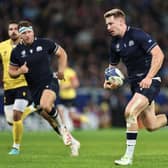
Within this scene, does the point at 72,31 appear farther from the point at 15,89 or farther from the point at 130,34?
the point at 130,34

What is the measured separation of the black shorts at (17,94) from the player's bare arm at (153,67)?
4.55m

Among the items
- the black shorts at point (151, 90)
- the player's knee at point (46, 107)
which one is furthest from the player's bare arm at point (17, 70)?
the black shorts at point (151, 90)

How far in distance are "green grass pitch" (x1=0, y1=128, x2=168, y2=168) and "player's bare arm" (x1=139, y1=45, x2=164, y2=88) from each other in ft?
4.10

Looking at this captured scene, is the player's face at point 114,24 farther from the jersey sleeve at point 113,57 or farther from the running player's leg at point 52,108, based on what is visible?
the running player's leg at point 52,108

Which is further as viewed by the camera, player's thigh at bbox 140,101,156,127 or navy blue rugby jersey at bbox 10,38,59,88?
navy blue rugby jersey at bbox 10,38,59,88

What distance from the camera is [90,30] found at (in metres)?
31.5

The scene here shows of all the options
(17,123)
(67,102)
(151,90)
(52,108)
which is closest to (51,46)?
(52,108)

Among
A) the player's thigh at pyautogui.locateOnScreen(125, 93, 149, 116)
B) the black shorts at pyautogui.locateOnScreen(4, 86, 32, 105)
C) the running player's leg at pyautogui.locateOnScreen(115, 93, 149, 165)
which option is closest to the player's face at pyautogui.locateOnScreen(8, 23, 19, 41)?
the black shorts at pyautogui.locateOnScreen(4, 86, 32, 105)

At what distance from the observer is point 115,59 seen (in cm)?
1270

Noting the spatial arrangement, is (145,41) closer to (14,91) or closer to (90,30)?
(14,91)

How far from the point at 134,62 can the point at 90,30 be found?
63.2ft

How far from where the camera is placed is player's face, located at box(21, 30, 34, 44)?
45.7ft

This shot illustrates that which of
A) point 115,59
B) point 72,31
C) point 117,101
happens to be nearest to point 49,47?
point 115,59

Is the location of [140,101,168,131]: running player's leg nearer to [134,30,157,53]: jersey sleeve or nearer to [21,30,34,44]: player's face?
[134,30,157,53]: jersey sleeve
